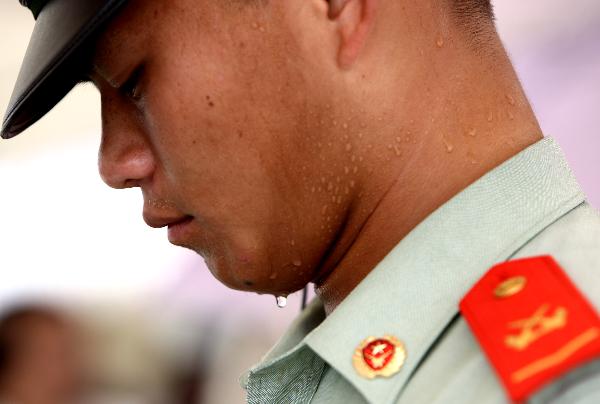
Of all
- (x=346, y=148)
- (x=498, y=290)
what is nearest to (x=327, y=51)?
(x=346, y=148)

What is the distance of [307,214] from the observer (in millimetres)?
1012

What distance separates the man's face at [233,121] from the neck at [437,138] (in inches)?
1.5

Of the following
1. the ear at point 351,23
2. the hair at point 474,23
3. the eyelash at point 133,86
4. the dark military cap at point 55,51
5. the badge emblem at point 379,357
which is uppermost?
the dark military cap at point 55,51

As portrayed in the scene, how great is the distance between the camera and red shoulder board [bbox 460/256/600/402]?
66cm

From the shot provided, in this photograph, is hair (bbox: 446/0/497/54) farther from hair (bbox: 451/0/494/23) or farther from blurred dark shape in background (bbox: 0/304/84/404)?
blurred dark shape in background (bbox: 0/304/84/404)

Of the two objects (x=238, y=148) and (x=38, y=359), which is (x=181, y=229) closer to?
(x=238, y=148)

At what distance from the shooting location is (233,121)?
3.17 feet

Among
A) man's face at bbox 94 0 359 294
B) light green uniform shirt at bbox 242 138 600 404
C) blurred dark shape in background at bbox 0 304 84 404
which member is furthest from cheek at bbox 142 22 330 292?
blurred dark shape in background at bbox 0 304 84 404

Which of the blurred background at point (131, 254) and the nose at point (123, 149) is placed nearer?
the nose at point (123, 149)

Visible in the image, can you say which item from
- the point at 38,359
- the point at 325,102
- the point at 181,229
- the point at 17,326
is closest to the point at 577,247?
the point at 325,102

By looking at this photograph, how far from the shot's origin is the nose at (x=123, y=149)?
1054 mm

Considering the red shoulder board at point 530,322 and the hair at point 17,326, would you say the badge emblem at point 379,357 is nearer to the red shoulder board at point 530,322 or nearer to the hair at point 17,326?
Result: the red shoulder board at point 530,322

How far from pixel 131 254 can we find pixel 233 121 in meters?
2.55

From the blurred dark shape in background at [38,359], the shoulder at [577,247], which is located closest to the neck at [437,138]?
the shoulder at [577,247]
